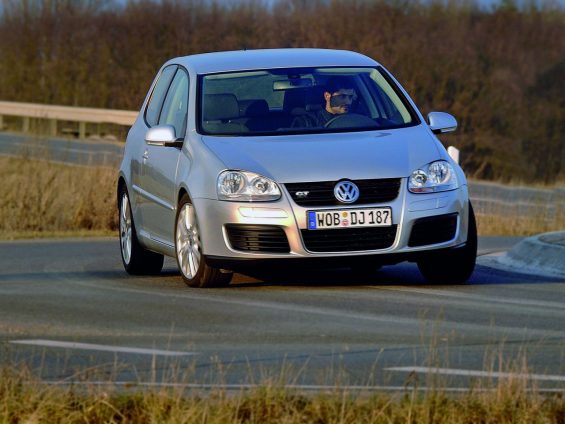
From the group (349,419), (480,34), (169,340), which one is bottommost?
(480,34)

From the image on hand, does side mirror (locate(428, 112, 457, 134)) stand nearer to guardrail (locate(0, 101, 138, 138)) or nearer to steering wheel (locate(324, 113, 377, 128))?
steering wheel (locate(324, 113, 377, 128))

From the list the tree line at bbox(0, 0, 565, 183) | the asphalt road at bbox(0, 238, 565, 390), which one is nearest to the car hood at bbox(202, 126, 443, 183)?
the asphalt road at bbox(0, 238, 565, 390)

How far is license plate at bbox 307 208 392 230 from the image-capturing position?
1013 cm

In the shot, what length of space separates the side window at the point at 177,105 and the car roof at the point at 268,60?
0.42 feet

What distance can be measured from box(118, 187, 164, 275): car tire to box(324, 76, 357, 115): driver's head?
1.96 metres

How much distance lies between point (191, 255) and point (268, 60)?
5.83 ft

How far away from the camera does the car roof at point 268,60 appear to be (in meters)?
11.7

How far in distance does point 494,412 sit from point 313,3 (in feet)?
185

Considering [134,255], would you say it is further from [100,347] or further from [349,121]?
[100,347]

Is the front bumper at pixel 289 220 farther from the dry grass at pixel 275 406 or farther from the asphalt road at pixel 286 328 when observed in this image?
the dry grass at pixel 275 406

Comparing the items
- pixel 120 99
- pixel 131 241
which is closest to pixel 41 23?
pixel 120 99

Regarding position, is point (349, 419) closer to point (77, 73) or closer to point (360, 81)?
point (360, 81)

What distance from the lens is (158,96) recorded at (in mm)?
12750

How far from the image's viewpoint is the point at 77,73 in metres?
52.2
